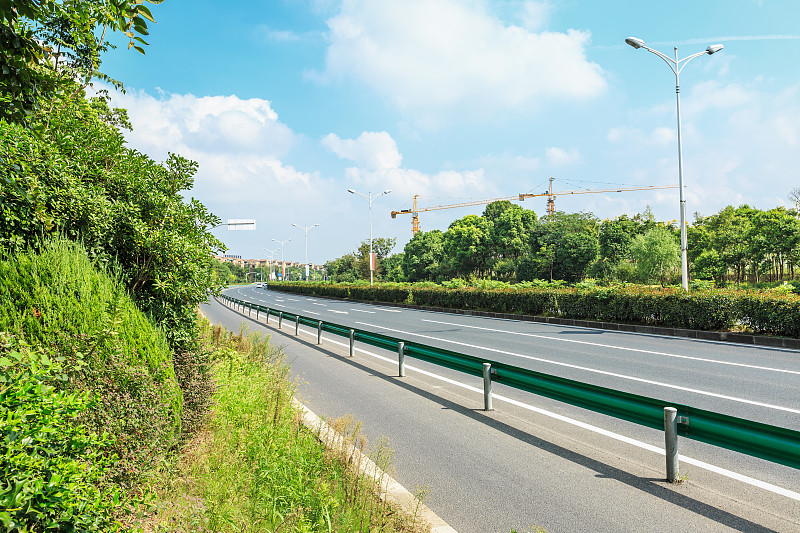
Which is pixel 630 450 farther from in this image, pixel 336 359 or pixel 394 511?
pixel 336 359

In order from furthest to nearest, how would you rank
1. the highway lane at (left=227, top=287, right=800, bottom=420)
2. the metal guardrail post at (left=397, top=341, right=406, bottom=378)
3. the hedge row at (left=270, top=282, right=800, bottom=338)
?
1. the hedge row at (left=270, top=282, right=800, bottom=338)
2. the metal guardrail post at (left=397, top=341, right=406, bottom=378)
3. the highway lane at (left=227, top=287, right=800, bottom=420)

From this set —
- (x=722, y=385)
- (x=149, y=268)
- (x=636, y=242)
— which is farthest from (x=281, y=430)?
(x=636, y=242)

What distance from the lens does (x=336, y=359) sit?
38.2 ft

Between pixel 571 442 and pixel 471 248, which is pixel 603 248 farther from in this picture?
pixel 571 442

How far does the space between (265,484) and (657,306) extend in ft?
54.1

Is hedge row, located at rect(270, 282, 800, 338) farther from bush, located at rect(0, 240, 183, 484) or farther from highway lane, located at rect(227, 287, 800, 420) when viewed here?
bush, located at rect(0, 240, 183, 484)

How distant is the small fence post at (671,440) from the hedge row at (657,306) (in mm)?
11859

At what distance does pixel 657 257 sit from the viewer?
57.4 metres

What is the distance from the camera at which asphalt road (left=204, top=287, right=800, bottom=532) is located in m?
3.84

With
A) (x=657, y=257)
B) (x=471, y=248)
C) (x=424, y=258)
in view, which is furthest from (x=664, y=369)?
(x=424, y=258)

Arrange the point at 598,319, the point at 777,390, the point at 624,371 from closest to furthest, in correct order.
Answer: the point at 777,390 → the point at 624,371 → the point at 598,319

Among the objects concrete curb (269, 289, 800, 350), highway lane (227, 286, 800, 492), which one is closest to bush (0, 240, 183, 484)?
highway lane (227, 286, 800, 492)

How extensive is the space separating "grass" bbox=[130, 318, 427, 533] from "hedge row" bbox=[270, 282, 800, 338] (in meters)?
13.4

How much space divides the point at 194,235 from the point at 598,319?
17819 millimetres
